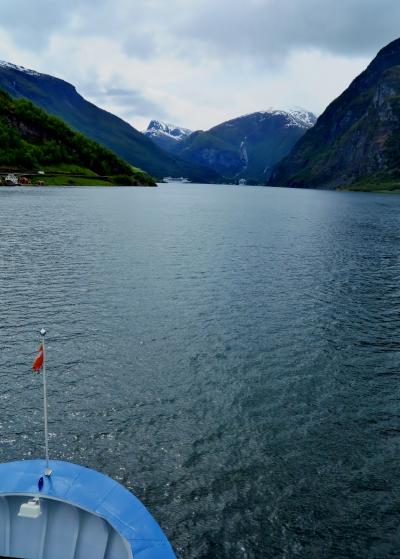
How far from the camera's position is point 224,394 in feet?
92.7

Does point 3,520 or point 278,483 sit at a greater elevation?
point 3,520

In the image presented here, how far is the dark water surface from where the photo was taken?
1856 cm

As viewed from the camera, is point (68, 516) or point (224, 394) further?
point (224, 394)

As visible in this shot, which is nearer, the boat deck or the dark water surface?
the boat deck

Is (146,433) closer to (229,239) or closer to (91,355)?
(91,355)

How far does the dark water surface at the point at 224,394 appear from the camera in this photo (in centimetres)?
1856

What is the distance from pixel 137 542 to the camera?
1350cm

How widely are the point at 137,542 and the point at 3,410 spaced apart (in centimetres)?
1544

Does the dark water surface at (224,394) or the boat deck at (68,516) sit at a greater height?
the boat deck at (68,516)

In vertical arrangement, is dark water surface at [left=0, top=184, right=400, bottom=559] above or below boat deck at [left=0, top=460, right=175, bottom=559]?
below

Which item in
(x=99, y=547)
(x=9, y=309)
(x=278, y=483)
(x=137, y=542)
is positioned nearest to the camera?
(x=137, y=542)

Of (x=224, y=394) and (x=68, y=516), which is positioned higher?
(x=68, y=516)

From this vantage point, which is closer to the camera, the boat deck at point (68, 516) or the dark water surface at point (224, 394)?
the boat deck at point (68, 516)

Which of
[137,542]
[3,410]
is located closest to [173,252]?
[3,410]
